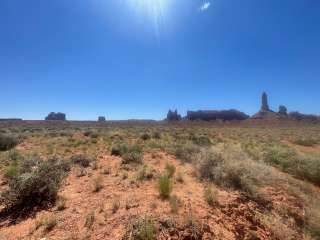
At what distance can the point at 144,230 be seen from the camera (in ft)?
15.3

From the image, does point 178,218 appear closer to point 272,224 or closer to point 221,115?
point 272,224

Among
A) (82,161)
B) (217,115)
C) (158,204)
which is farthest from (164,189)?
(217,115)

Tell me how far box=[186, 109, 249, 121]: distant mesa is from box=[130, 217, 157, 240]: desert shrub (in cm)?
9203

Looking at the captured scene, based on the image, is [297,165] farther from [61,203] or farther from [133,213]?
[61,203]

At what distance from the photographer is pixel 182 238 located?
4812 mm

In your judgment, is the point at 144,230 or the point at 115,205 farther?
the point at 115,205

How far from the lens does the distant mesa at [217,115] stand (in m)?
97.2

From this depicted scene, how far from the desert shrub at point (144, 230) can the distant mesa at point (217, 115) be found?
92033 mm

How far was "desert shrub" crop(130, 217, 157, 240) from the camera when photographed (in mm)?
4547

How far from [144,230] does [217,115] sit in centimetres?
9932

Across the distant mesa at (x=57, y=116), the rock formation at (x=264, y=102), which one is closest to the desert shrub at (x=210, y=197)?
the distant mesa at (x=57, y=116)

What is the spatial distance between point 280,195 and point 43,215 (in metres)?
7.33

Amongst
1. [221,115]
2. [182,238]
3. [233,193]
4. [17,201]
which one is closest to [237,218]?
[233,193]

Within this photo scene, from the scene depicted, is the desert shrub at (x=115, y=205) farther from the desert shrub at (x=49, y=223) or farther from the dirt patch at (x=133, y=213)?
the desert shrub at (x=49, y=223)
